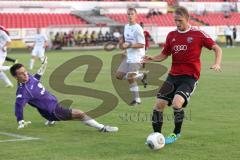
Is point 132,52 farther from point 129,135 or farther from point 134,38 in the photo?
point 129,135

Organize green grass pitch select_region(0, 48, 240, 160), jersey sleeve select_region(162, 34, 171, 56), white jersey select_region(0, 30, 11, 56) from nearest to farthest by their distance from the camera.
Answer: green grass pitch select_region(0, 48, 240, 160) < jersey sleeve select_region(162, 34, 171, 56) < white jersey select_region(0, 30, 11, 56)

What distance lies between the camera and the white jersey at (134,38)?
16281 millimetres

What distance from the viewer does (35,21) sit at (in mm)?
57438

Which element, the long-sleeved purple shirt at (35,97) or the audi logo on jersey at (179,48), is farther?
the long-sleeved purple shirt at (35,97)

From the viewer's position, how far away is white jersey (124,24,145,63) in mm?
16281

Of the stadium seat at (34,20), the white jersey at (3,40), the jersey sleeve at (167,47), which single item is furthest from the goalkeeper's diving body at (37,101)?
the stadium seat at (34,20)

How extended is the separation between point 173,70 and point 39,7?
51182mm

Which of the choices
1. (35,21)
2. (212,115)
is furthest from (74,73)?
(35,21)

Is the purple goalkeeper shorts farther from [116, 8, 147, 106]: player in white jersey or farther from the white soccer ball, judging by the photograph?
[116, 8, 147, 106]: player in white jersey

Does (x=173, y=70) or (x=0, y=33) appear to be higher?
(x=173, y=70)

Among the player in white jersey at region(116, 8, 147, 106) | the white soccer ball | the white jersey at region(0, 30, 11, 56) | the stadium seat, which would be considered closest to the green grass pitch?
the white soccer ball

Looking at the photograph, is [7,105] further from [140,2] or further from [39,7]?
[140,2]

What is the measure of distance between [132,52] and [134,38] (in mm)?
552

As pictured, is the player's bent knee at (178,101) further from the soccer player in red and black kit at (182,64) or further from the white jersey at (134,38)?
the white jersey at (134,38)
